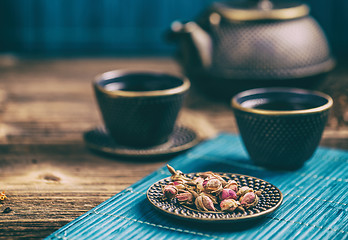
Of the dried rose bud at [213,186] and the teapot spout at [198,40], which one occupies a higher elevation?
the teapot spout at [198,40]

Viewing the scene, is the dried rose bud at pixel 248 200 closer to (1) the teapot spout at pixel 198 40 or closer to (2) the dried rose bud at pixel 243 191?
(2) the dried rose bud at pixel 243 191

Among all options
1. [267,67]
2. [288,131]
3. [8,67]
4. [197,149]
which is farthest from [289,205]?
[8,67]

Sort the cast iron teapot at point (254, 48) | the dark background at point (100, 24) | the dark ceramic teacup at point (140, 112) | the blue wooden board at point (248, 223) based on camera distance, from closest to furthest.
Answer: the blue wooden board at point (248, 223) < the dark ceramic teacup at point (140, 112) < the cast iron teapot at point (254, 48) < the dark background at point (100, 24)

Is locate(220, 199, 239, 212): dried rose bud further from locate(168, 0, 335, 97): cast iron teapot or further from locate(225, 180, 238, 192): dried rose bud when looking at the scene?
locate(168, 0, 335, 97): cast iron teapot

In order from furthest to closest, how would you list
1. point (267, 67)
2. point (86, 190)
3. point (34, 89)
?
point (34, 89) → point (267, 67) → point (86, 190)

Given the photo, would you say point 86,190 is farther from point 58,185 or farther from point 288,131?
point 288,131

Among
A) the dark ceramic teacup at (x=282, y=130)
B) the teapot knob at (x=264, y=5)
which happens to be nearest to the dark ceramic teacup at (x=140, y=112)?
the dark ceramic teacup at (x=282, y=130)

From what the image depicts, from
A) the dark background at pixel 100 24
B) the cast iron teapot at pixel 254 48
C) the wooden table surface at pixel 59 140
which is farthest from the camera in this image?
the dark background at pixel 100 24

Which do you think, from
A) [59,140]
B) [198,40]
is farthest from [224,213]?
[198,40]
